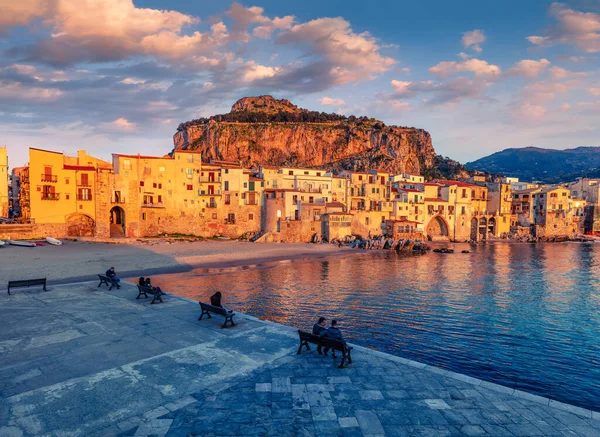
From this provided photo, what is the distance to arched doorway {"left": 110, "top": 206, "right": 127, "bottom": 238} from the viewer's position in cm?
6444

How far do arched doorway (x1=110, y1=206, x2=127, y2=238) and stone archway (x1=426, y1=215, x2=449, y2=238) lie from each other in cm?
6990

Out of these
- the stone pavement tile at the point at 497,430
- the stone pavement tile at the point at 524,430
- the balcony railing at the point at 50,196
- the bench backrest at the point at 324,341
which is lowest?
the stone pavement tile at the point at 524,430

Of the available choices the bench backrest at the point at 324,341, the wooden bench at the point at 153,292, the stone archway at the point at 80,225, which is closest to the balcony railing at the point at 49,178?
the stone archway at the point at 80,225

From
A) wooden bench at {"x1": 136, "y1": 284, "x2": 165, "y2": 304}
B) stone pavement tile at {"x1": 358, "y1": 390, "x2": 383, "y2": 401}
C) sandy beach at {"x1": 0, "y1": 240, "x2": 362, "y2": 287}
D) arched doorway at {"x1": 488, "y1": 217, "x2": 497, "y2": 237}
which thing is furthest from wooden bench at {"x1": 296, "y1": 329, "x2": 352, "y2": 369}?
arched doorway at {"x1": 488, "y1": 217, "x2": 497, "y2": 237}

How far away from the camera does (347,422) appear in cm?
826

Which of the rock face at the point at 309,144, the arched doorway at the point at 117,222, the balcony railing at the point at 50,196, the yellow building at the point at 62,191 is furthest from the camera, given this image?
the rock face at the point at 309,144

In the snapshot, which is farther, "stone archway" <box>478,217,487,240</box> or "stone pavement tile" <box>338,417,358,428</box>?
"stone archway" <box>478,217,487,240</box>

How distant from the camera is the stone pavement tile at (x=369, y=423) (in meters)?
7.90

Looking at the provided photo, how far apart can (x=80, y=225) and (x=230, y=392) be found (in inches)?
2410

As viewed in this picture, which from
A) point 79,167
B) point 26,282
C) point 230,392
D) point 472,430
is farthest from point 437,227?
A: point 230,392

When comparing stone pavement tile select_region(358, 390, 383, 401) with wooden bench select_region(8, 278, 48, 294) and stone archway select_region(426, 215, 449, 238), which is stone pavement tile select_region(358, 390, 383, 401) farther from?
stone archway select_region(426, 215, 449, 238)

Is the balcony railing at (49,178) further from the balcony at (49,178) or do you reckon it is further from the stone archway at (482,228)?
the stone archway at (482,228)

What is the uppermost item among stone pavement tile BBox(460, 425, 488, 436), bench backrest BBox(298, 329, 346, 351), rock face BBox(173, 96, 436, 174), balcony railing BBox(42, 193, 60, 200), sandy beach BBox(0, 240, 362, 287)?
rock face BBox(173, 96, 436, 174)

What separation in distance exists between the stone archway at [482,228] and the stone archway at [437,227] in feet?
35.6
